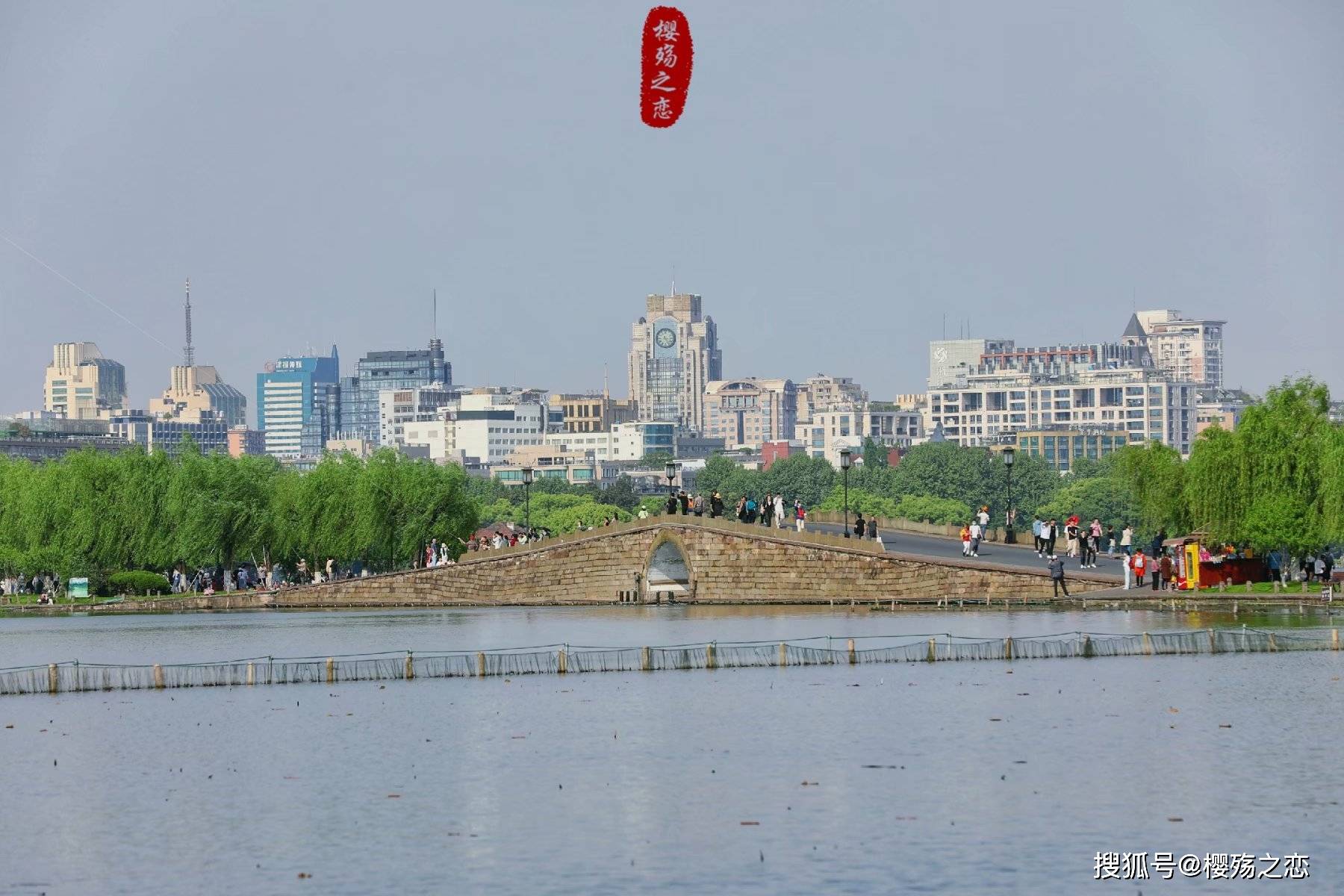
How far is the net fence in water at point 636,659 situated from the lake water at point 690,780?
2.69 feet

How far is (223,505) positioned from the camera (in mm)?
89000

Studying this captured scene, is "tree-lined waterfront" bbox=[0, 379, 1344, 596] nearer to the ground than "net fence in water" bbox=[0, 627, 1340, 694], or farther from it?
farther from it

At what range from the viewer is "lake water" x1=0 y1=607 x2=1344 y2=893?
26.5 metres

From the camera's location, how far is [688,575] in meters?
79.9

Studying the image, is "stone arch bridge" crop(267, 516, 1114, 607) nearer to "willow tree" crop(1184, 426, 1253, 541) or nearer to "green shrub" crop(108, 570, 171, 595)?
"willow tree" crop(1184, 426, 1253, 541)

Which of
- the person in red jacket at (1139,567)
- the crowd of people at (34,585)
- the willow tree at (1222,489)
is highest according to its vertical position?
the willow tree at (1222,489)

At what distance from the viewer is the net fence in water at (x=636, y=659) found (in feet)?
157

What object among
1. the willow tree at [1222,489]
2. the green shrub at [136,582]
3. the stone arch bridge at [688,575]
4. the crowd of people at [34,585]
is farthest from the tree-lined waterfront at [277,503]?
the stone arch bridge at [688,575]

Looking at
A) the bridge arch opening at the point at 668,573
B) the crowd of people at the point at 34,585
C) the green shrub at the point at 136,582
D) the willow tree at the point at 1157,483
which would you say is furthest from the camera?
the crowd of people at the point at 34,585

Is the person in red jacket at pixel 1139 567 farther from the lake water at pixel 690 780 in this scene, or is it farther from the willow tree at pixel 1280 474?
the lake water at pixel 690 780

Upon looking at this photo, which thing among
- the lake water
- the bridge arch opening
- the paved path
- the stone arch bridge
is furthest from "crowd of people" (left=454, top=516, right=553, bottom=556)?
the lake water

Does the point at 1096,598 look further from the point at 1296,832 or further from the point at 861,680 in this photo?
the point at 1296,832

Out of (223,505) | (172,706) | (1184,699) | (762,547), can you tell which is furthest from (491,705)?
(223,505)

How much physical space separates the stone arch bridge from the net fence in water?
13.8 metres
